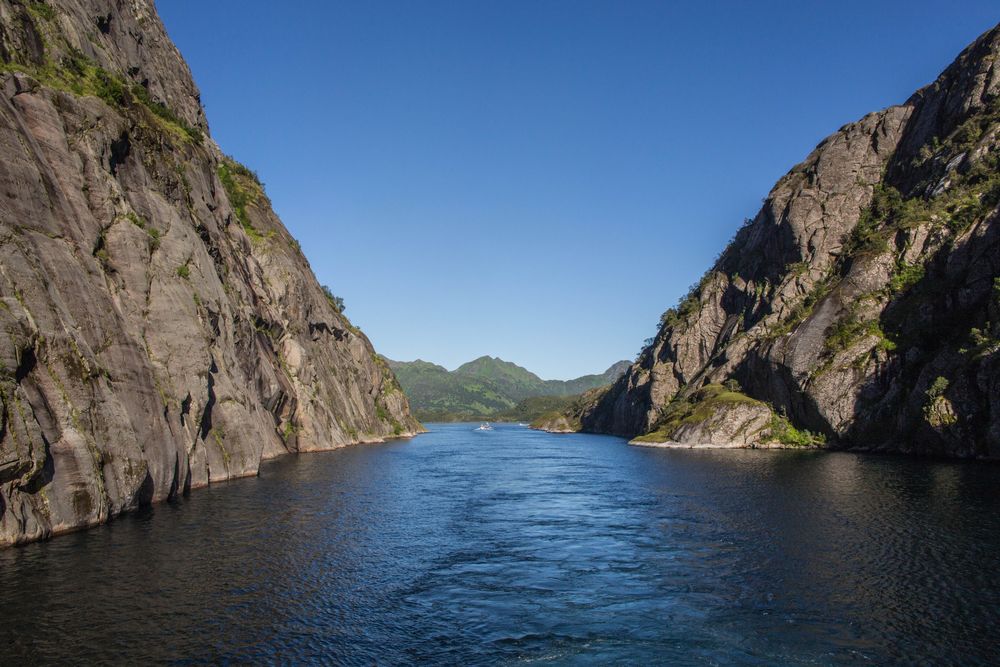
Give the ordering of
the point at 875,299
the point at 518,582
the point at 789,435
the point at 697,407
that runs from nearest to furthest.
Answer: the point at 518,582 < the point at 875,299 < the point at 789,435 < the point at 697,407

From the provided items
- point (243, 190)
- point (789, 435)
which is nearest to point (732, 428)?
point (789, 435)

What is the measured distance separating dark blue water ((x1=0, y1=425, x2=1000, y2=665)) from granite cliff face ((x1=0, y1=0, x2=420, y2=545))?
11.7 feet

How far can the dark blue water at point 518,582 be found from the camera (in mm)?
21609

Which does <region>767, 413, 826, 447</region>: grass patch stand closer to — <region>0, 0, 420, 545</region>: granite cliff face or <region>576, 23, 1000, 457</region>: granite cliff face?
<region>576, 23, 1000, 457</region>: granite cliff face

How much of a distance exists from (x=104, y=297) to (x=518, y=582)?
1323 inches

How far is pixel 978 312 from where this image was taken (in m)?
87.9

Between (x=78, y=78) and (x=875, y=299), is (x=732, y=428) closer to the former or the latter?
(x=875, y=299)

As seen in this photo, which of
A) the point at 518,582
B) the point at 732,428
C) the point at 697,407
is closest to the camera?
the point at 518,582

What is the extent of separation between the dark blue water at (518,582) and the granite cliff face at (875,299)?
40926 mm

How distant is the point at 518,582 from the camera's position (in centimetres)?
3008

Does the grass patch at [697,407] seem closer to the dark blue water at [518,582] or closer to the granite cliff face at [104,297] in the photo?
the dark blue water at [518,582]

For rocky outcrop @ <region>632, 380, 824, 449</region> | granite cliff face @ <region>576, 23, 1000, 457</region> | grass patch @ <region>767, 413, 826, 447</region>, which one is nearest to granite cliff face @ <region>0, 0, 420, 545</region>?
rocky outcrop @ <region>632, 380, 824, 449</region>

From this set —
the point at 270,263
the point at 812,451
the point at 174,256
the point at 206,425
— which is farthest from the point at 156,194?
the point at 812,451

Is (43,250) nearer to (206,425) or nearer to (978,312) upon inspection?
(206,425)
